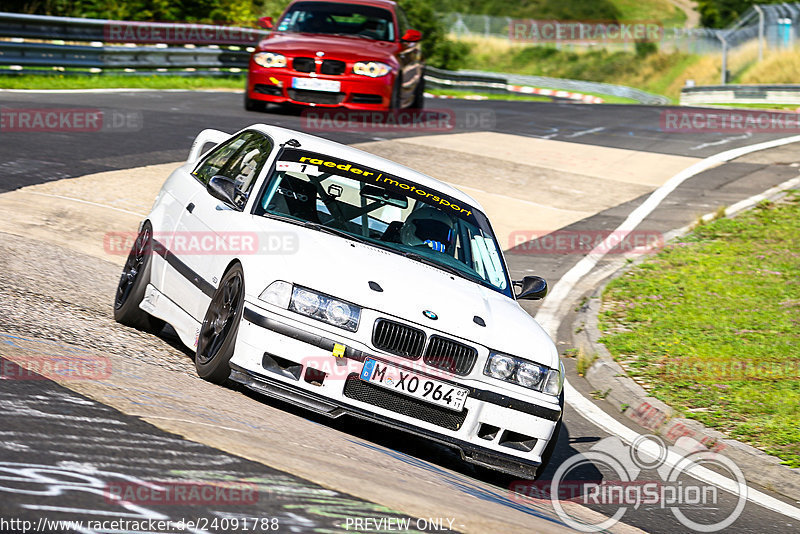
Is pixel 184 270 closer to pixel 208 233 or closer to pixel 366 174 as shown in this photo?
pixel 208 233

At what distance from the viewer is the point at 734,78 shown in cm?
4434

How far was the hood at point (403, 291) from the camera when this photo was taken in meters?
5.84

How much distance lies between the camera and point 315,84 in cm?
1802

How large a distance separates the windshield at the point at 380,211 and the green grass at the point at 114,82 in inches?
561

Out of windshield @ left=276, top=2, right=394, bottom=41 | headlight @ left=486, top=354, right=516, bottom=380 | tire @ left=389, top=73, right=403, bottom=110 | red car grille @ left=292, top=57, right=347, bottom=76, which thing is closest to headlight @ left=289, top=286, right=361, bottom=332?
headlight @ left=486, top=354, right=516, bottom=380

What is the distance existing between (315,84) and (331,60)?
1.54 ft

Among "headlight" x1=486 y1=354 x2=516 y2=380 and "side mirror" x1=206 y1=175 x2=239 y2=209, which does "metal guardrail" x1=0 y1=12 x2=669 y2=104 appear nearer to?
"side mirror" x1=206 y1=175 x2=239 y2=209

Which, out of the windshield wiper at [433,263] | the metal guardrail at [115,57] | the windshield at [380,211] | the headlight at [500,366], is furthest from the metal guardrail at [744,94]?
the headlight at [500,366]

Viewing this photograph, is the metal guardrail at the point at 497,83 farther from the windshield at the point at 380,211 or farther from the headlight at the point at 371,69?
the windshield at the point at 380,211

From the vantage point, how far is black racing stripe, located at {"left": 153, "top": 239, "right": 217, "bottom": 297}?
6552 mm

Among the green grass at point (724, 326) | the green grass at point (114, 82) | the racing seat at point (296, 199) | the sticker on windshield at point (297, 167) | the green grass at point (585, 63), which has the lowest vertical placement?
the green grass at point (585, 63)

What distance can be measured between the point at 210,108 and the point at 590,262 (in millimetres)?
8880

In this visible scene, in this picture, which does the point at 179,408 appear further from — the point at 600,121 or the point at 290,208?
the point at 600,121

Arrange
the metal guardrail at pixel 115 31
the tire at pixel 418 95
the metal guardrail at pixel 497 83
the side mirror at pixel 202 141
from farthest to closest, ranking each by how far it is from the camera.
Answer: the metal guardrail at pixel 497 83
the tire at pixel 418 95
the metal guardrail at pixel 115 31
the side mirror at pixel 202 141
